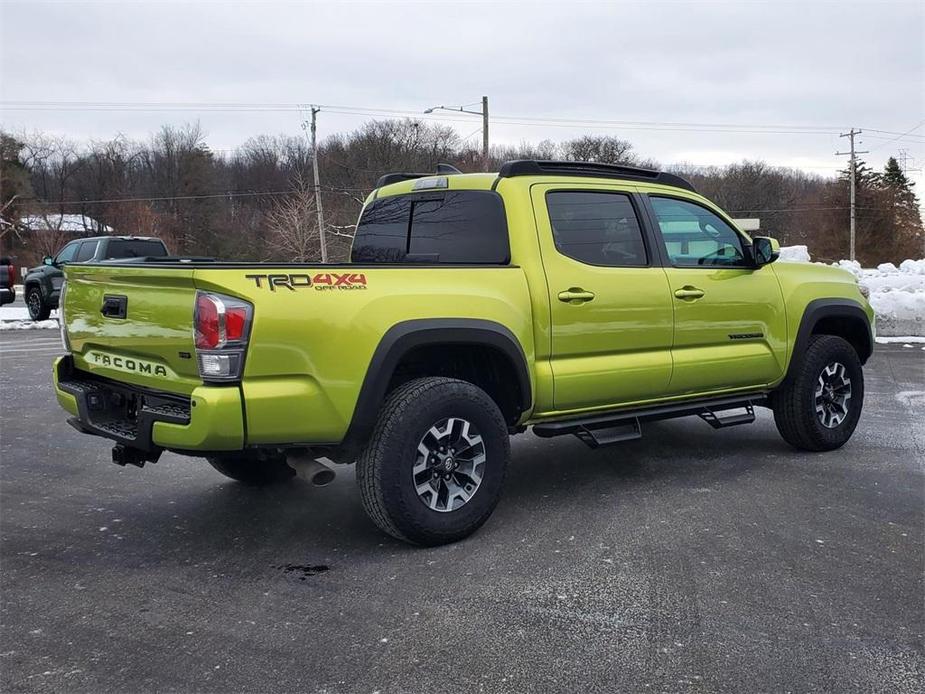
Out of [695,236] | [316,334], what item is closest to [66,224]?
[695,236]

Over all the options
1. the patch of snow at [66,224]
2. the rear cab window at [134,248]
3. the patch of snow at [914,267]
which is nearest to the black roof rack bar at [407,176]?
the rear cab window at [134,248]

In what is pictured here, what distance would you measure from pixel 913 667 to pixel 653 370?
2.42m

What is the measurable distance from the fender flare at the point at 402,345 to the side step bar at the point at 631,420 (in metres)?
0.65

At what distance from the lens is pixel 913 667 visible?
9.72ft

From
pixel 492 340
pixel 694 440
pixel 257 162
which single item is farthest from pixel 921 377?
pixel 257 162

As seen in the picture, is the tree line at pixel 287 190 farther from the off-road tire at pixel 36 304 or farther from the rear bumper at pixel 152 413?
the rear bumper at pixel 152 413

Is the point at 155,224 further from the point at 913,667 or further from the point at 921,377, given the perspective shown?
the point at 913,667

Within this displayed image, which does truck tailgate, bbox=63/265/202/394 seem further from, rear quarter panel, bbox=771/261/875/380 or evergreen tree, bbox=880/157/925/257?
evergreen tree, bbox=880/157/925/257

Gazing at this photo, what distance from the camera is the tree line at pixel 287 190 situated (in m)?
58.2

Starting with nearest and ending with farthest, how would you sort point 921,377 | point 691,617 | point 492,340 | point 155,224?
point 691,617 < point 492,340 < point 921,377 < point 155,224

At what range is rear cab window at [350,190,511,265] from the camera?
4828 millimetres

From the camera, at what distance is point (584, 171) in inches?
207

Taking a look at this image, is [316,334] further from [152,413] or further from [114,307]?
[114,307]

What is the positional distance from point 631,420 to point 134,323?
3.00 m
